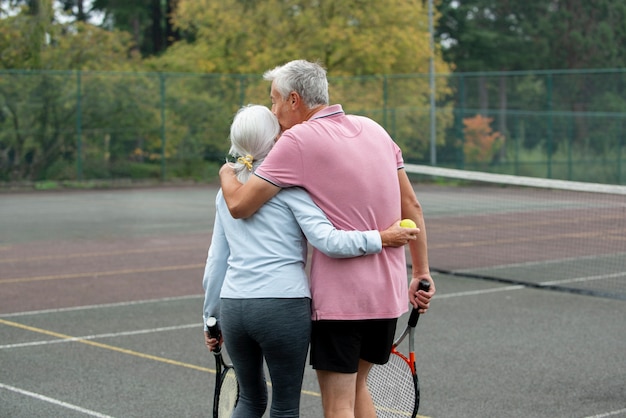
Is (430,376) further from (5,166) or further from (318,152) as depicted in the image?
(5,166)

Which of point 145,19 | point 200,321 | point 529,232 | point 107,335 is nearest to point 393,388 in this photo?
point 107,335

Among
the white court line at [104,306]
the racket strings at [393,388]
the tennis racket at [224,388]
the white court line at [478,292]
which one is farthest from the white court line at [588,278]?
the tennis racket at [224,388]

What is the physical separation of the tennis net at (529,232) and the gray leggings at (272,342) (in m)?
6.53

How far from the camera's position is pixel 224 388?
4207 mm

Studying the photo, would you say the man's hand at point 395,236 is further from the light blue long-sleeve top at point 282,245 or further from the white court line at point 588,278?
the white court line at point 588,278

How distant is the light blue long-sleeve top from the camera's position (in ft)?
11.9

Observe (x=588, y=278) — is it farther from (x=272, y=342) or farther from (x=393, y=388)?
(x=272, y=342)

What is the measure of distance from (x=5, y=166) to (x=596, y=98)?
15.9m

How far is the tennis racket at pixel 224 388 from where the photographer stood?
4.11 meters

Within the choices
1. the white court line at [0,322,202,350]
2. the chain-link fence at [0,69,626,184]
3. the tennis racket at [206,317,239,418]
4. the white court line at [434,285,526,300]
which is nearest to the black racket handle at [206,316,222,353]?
the tennis racket at [206,317,239,418]

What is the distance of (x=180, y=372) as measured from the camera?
267 inches

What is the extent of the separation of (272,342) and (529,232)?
13818 mm

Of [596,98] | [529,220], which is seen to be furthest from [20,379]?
[596,98]

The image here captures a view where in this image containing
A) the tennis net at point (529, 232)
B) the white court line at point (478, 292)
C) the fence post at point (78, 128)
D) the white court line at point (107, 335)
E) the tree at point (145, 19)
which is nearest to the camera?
the white court line at point (107, 335)
